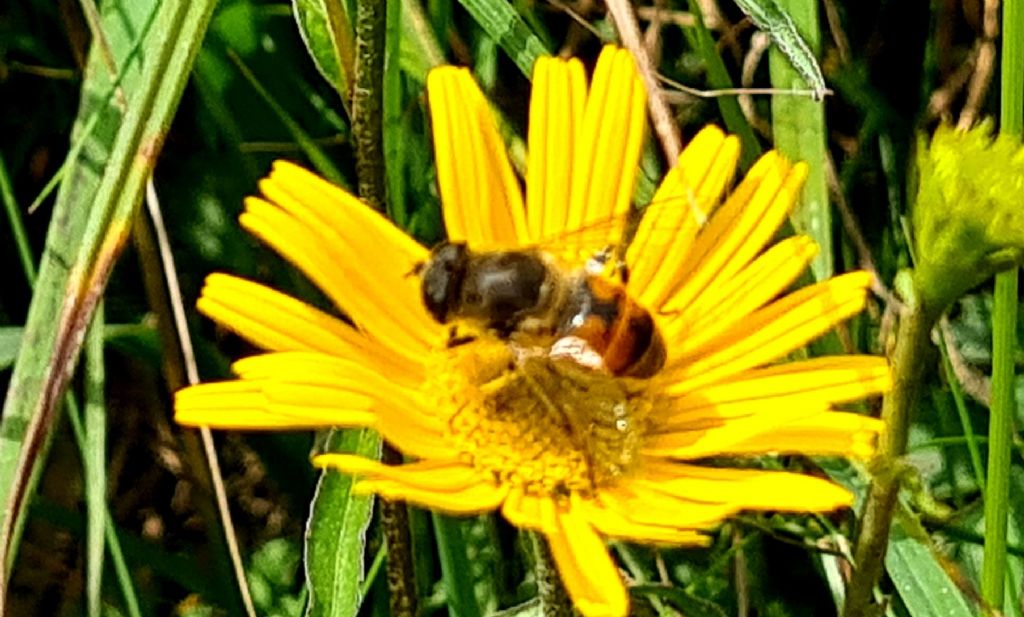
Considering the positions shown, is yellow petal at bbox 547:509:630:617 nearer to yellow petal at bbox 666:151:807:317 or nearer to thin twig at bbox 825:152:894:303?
yellow petal at bbox 666:151:807:317

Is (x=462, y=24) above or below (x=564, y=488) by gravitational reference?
above

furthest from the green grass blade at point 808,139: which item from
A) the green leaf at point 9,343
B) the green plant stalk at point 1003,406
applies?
the green leaf at point 9,343

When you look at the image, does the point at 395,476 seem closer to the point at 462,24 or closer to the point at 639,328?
the point at 639,328

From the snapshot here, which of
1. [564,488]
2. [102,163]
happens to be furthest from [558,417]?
[102,163]

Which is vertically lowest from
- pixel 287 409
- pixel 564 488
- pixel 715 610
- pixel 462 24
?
pixel 715 610

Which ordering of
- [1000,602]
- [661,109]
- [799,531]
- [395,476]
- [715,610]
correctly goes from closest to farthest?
[395,476]
[1000,602]
[715,610]
[661,109]
[799,531]

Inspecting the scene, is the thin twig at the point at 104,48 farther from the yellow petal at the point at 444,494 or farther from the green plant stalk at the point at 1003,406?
the green plant stalk at the point at 1003,406

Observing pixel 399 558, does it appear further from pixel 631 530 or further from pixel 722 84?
pixel 722 84

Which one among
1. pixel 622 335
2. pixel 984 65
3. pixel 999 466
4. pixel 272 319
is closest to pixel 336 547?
pixel 272 319
